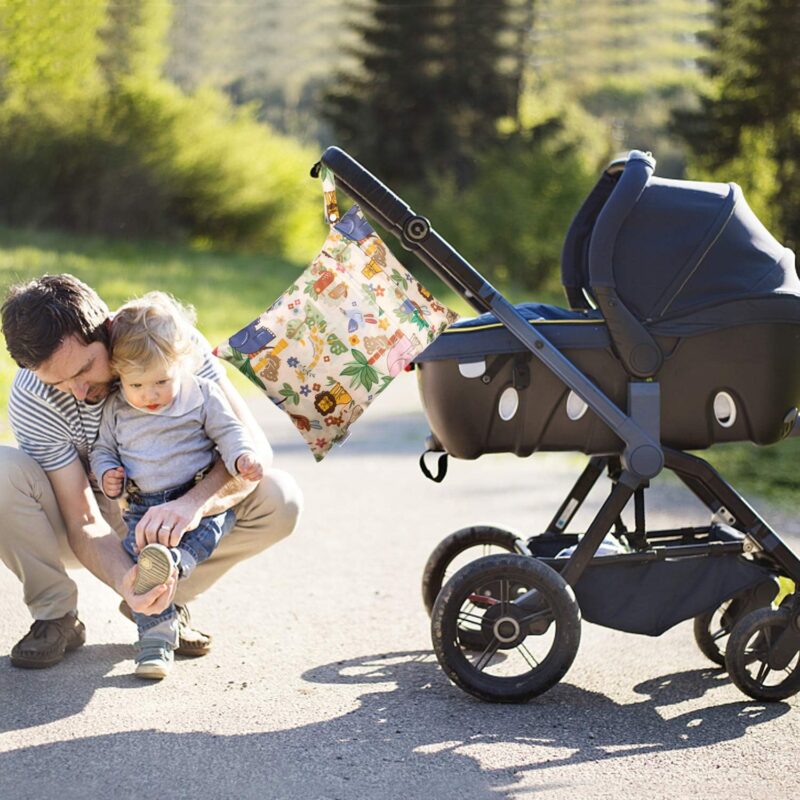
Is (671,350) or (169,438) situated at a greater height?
(671,350)

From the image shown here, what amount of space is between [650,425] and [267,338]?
106 centimetres

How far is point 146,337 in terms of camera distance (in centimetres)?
330

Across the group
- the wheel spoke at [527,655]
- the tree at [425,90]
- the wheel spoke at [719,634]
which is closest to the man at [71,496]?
the wheel spoke at [527,655]

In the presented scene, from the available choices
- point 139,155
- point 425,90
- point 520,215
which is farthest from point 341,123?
point 139,155

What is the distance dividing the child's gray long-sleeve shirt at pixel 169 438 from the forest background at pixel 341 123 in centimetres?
402

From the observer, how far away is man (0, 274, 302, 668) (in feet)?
11.0

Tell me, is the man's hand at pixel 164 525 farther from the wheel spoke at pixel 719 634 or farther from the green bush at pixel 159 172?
the green bush at pixel 159 172

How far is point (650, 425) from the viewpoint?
3.35m

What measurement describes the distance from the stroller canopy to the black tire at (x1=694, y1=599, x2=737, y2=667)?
0.91 meters

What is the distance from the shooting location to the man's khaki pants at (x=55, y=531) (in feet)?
11.5

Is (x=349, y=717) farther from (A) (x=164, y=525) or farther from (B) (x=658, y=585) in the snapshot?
(B) (x=658, y=585)

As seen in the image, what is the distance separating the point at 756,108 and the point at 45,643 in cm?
1716

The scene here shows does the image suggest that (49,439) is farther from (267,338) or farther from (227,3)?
(227,3)

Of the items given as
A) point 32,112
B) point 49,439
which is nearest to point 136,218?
point 32,112
